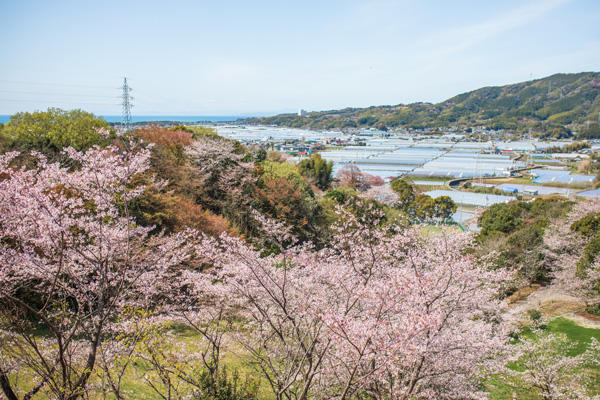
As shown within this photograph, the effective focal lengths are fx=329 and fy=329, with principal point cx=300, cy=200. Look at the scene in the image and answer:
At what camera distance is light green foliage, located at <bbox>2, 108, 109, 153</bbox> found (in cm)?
1777

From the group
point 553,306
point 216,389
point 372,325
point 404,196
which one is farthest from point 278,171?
point 372,325

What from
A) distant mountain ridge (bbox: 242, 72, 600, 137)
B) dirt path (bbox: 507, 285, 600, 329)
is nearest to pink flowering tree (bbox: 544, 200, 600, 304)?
dirt path (bbox: 507, 285, 600, 329)

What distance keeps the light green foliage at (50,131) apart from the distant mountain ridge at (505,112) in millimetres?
128266

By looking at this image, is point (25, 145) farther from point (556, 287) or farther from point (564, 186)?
point (564, 186)

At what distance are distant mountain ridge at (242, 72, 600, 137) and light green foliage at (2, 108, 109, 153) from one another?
128m

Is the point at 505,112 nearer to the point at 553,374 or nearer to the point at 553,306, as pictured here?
the point at 553,306

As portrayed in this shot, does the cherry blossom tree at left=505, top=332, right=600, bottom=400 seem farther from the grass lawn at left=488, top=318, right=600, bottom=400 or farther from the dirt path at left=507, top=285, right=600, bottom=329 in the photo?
the dirt path at left=507, top=285, right=600, bottom=329

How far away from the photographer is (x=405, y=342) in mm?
3975

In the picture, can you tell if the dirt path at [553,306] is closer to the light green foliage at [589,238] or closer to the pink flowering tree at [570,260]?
the pink flowering tree at [570,260]

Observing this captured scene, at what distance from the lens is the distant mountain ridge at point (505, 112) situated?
121312 mm

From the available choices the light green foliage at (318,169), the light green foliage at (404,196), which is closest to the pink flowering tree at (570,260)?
the light green foliage at (404,196)

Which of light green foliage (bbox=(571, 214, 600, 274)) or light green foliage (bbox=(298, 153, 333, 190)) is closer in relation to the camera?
light green foliage (bbox=(571, 214, 600, 274))

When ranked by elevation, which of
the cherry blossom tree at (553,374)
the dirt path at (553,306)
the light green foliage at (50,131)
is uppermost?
the light green foliage at (50,131)

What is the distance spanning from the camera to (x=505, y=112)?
14588 cm
